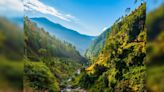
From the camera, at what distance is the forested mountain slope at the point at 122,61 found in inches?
243

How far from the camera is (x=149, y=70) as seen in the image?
570 centimetres

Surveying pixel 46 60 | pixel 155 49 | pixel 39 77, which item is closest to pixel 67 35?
pixel 46 60

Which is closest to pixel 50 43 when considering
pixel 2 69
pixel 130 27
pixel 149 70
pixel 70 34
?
pixel 70 34

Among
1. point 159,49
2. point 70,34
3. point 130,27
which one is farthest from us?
point 70,34

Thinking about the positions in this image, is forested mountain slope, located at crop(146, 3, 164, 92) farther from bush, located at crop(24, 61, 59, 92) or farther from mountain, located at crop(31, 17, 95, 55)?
bush, located at crop(24, 61, 59, 92)

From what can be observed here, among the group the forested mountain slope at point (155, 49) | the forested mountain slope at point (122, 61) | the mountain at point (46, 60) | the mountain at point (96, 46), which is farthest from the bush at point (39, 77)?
the forested mountain slope at point (155, 49)

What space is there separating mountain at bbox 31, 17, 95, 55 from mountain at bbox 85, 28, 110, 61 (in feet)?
0.24

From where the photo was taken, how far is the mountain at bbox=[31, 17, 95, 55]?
6640 mm

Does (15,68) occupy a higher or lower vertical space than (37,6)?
lower

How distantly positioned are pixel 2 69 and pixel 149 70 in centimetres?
210

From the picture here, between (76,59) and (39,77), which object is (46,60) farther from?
(76,59)

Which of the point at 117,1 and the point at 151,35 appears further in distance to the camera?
the point at 117,1

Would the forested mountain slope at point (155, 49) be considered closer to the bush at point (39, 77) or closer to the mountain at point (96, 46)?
the mountain at point (96, 46)

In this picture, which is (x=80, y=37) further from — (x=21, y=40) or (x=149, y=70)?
(x=149, y=70)
